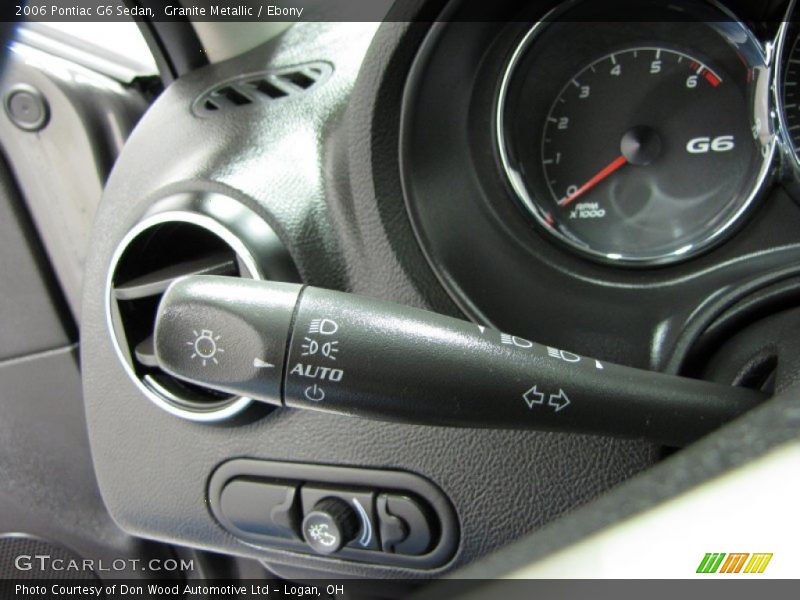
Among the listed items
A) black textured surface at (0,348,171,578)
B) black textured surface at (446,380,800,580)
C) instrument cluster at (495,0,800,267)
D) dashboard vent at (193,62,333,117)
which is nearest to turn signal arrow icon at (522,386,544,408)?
black textured surface at (446,380,800,580)

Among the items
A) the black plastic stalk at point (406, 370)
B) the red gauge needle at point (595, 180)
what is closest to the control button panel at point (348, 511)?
the black plastic stalk at point (406, 370)

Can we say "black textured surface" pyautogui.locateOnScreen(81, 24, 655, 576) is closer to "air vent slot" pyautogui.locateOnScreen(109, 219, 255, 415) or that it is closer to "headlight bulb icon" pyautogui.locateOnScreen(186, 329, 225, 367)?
"air vent slot" pyautogui.locateOnScreen(109, 219, 255, 415)

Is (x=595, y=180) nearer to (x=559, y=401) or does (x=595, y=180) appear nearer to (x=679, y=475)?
(x=559, y=401)

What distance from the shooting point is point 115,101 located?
4.43 feet

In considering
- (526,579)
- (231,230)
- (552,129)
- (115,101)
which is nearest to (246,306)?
(231,230)

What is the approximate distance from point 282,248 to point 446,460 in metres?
0.32

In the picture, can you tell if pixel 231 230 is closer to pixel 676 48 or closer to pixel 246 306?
pixel 246 306

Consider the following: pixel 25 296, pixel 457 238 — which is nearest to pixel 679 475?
pixel 457 238

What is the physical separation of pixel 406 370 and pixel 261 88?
633mm

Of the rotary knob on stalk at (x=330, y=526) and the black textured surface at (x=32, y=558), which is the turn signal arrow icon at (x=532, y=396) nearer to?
the rotary knob on stalk at (x=330, y=526)

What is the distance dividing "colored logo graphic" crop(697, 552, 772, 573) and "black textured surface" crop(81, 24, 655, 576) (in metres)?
0.55

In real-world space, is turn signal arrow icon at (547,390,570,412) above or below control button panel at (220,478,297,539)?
above

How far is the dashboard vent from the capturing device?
42.2 inches

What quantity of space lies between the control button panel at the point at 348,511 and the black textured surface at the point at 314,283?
0.06 ft
